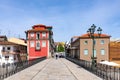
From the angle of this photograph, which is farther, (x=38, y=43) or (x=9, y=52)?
(x=38, y=43)

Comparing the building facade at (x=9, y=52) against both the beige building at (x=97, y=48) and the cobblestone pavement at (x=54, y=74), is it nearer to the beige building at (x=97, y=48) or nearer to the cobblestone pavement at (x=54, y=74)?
the beige building at (x=97, y=48)

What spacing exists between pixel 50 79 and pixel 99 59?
57093 millimetres

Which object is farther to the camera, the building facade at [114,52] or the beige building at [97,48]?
the building facade at [114,52]

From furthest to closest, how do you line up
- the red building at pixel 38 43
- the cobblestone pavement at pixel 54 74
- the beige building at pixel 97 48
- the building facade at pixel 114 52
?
the red building at pixel 38 43 → the building facade at pixel 114 52 → the beige building at pixel 97 48 → the cobblestone pavement at pixel 54 74

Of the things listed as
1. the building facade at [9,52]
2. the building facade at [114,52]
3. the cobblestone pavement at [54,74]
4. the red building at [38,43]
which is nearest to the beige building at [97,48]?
the building facade at [114,52]

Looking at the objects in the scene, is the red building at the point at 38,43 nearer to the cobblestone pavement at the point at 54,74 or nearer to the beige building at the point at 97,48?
the beige building at the point at 97,48

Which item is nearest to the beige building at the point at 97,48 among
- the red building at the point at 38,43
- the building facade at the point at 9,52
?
the red building at the point at 38,43

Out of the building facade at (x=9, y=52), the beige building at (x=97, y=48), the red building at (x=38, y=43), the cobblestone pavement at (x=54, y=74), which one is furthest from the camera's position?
the red building at (x=38, y=43)

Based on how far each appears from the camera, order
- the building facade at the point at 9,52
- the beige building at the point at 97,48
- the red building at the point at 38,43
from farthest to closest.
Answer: the red building at the point at 38,43, the beige building at the point at 97,48, the building facade at the point at 9,52

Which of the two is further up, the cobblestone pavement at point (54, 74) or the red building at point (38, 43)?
the red building at point (38, 43)

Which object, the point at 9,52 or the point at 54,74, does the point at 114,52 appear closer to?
the point at 9,52

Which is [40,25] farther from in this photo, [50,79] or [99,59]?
[50,79]

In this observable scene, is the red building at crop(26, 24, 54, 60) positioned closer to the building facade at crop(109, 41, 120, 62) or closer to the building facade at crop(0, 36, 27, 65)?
the building facade at crop(0, 36, 27, 65)

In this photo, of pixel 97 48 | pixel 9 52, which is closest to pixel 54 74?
pixel 9 52
